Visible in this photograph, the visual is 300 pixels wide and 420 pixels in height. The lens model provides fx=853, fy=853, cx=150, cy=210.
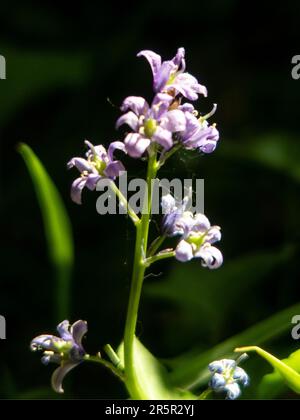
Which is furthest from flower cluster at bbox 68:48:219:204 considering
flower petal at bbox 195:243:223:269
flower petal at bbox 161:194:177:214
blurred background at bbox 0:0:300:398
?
blurred background at bbox 0:0:300:398

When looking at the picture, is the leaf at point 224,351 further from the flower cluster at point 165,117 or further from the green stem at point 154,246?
the flower cluster at point 165,117

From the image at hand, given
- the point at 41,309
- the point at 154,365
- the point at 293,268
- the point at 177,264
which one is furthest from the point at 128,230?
the point at 154,365

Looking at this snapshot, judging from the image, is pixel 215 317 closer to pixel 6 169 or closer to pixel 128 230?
pixel 128 230

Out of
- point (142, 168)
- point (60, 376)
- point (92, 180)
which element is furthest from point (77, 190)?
point (142, 168)

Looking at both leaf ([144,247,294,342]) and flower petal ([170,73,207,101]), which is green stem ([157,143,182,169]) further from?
leaf ([144,247,294,342])

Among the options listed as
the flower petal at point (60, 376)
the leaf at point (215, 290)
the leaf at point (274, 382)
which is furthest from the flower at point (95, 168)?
the leaf at point (215, 290)
